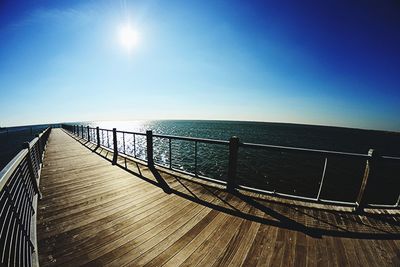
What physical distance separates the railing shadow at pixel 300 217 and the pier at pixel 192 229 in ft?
0.07

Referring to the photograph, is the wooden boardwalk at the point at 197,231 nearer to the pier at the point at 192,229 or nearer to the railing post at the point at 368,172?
the pier at the point at 192,229

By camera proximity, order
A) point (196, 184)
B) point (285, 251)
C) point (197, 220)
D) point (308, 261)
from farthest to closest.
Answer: point (196, 184) < point (197, 220) < point (285, 251) < point (308, 261)

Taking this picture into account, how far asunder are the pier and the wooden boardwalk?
0.6 inches

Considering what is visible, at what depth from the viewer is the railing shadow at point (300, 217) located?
3119 mm

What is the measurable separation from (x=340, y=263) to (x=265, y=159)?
2292 centimetres

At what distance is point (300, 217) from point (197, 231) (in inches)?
84.4

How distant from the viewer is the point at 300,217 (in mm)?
3463

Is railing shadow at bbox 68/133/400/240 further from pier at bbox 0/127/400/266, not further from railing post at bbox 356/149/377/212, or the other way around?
railing post at bbox 356/149/377/212

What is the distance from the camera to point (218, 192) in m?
4.45

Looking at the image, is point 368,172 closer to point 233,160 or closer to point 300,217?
point 300,217

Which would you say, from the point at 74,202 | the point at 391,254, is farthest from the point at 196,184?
the point at 391,254

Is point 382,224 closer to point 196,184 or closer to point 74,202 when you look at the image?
point 196,184

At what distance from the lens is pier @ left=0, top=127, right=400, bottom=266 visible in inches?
94.7

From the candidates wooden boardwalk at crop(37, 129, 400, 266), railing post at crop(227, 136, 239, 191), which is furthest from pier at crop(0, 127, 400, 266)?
railing post at crop(227, 136, 239, 191)
